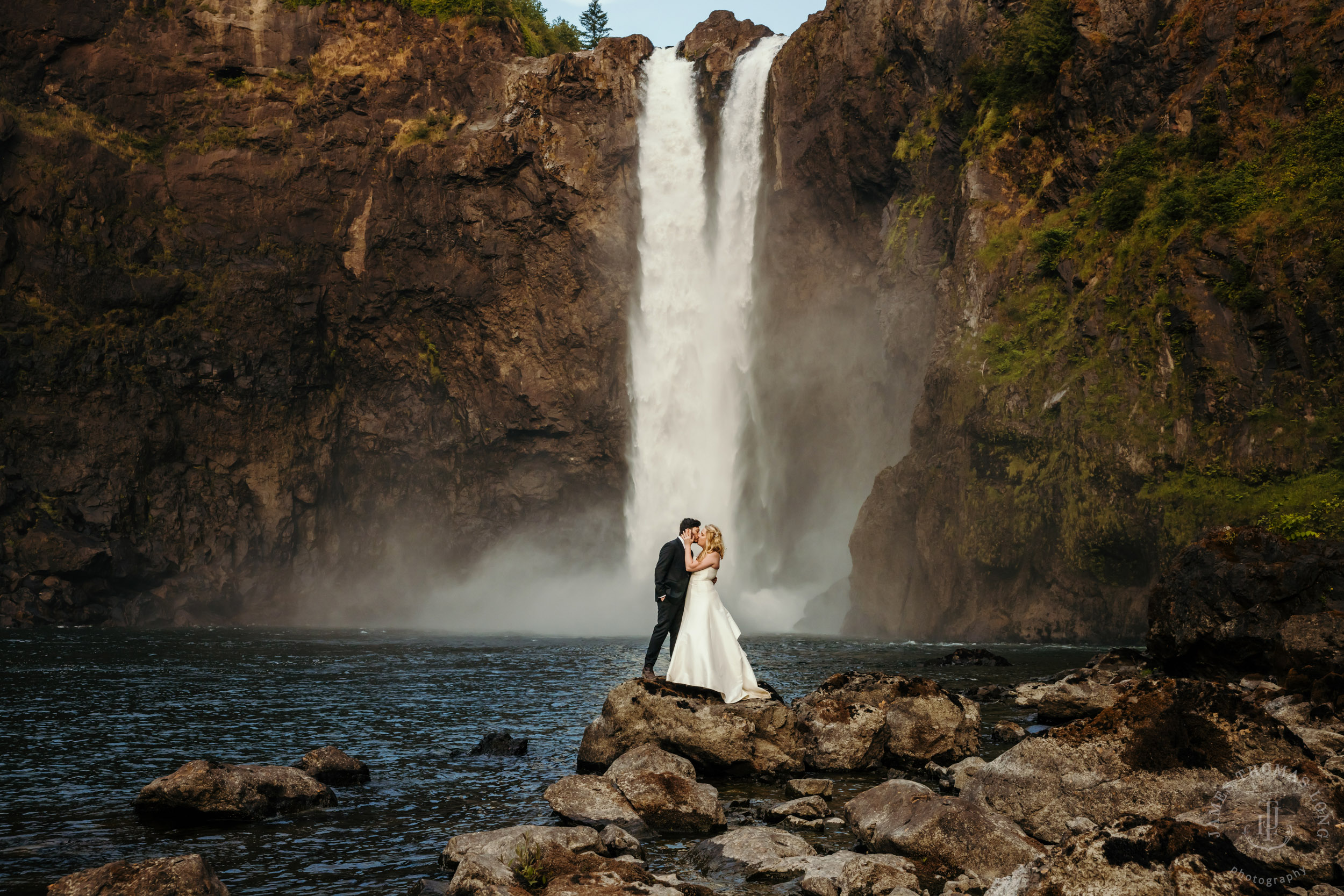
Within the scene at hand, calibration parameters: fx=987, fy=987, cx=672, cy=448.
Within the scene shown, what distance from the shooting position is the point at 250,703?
768 inches

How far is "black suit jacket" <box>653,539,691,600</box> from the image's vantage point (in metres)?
14.8

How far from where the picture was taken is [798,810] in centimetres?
1059

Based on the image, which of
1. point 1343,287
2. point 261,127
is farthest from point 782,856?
point 261,127

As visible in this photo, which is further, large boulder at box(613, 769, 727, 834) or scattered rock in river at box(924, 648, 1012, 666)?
scattered rock in river at box(924, 648, 1012, 666)

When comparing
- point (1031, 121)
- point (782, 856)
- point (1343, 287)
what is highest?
point (1031, 121)

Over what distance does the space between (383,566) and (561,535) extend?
10969 millimetres

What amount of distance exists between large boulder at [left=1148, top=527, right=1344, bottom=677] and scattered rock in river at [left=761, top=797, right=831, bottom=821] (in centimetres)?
1182

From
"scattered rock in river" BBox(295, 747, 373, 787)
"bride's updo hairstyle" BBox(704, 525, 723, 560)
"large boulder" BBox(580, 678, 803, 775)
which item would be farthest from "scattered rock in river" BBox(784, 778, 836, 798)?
"scattered rock in river" BBox(295, 747, 373, 787)

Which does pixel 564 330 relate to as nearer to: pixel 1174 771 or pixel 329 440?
pixel 329 440

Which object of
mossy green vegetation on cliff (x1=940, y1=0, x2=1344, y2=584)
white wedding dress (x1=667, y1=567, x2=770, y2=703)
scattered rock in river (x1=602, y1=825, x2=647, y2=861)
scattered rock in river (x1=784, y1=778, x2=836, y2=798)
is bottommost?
scattered rock in river (x1=602, y1=825, x2=647, y2=861)

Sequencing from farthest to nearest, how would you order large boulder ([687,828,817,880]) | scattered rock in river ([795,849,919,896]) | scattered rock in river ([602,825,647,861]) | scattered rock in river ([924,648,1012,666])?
scattered rock in river ([924,648,1012,666]) → scattered rock in river ([602,825,647,861]) → large boulder ([687,828,817,880]) → scattered rock in river ([795,849,919,896])

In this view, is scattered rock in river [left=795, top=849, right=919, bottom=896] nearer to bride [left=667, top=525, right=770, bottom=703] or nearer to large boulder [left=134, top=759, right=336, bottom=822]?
bride [left=667, top=525, right=770, bottom=703]

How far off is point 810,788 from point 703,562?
12.1 ft

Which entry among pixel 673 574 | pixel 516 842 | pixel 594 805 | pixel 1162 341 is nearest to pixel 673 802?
pixel 594 805
